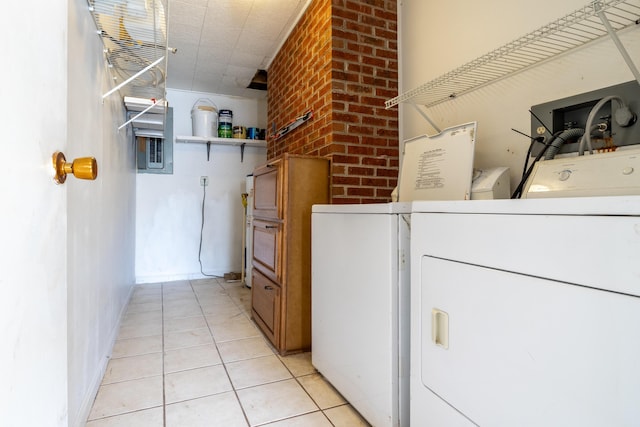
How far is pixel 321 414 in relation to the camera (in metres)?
1.56

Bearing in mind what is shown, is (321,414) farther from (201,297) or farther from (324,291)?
(201,297)

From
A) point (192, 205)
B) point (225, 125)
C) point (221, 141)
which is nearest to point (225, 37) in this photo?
point (225, 125)

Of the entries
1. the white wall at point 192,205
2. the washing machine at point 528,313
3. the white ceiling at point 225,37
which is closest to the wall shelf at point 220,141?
the white wall at point 192,205

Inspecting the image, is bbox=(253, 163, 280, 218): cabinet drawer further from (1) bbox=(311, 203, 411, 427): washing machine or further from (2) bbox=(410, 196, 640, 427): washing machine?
(2) bbox=(410, 196, 640, 427): washing machine

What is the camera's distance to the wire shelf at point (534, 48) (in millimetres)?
1125

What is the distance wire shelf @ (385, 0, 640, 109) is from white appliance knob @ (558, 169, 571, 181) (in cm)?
45

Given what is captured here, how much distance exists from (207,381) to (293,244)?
2.97 ft

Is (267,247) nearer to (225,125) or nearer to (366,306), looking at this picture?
(366,306)

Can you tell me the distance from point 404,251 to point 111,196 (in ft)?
6.50

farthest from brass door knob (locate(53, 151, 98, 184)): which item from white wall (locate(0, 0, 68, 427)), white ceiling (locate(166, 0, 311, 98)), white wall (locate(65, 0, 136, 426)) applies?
white ceiling (locate(166, 0, 311, 98))

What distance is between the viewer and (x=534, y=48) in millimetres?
1425

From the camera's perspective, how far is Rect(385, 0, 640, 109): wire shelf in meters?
1.12

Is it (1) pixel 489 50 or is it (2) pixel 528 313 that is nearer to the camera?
(2) pixel 528 313

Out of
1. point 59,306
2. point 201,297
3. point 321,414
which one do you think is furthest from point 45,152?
point 201,297
